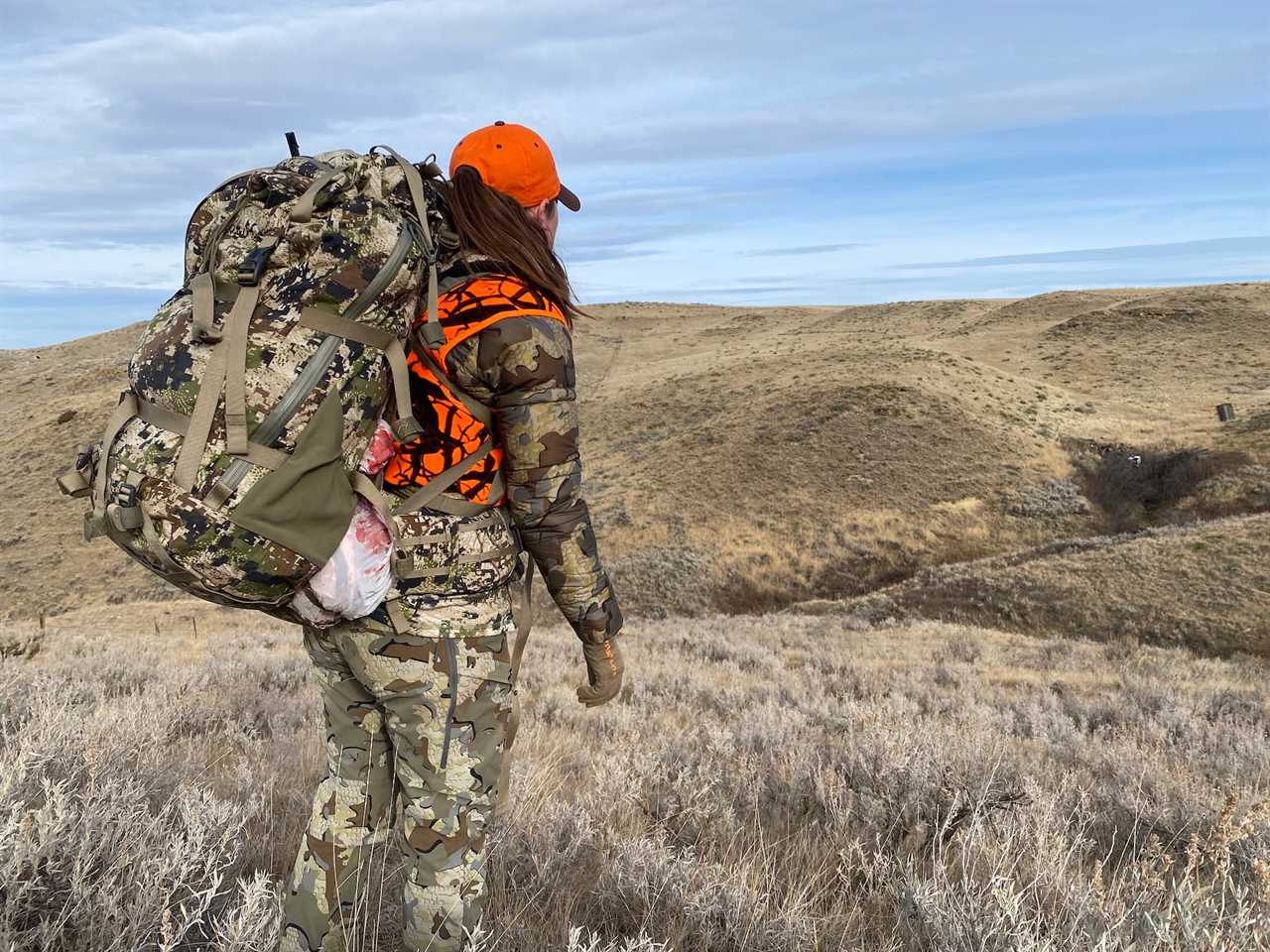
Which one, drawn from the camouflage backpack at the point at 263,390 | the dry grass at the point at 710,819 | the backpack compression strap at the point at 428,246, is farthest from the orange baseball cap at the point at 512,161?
the dry grass at the point at 710,819

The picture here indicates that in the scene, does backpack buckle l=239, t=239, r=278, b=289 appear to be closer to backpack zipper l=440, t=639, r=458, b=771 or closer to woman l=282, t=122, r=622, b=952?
woman l=282, t=122, r=622, b=952

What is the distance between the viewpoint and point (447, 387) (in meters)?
2.03

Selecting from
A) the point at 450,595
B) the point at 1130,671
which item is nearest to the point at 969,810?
the point at 450,595

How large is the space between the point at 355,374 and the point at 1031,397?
34.2 meters

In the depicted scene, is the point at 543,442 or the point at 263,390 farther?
the point at 543,442

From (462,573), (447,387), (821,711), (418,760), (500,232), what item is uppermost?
(500,232)

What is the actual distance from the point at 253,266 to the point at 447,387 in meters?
0.54

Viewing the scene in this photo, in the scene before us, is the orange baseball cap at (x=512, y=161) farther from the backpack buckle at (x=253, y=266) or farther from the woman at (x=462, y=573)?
the backpack buckle at (x=253, y=266)

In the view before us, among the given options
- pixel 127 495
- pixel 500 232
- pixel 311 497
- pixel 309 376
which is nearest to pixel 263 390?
pixel 309 376

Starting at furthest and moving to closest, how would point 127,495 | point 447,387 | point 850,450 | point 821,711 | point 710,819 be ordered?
1. point 850,450
2. point 821,711
3. point 710,819
4. point 447,387
5. point 127,495

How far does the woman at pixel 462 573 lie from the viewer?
6.67 ft

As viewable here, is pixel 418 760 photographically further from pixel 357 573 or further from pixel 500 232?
pixel 500 232

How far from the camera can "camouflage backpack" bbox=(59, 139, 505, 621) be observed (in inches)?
63.9

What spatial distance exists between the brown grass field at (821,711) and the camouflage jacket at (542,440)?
2.91ft
